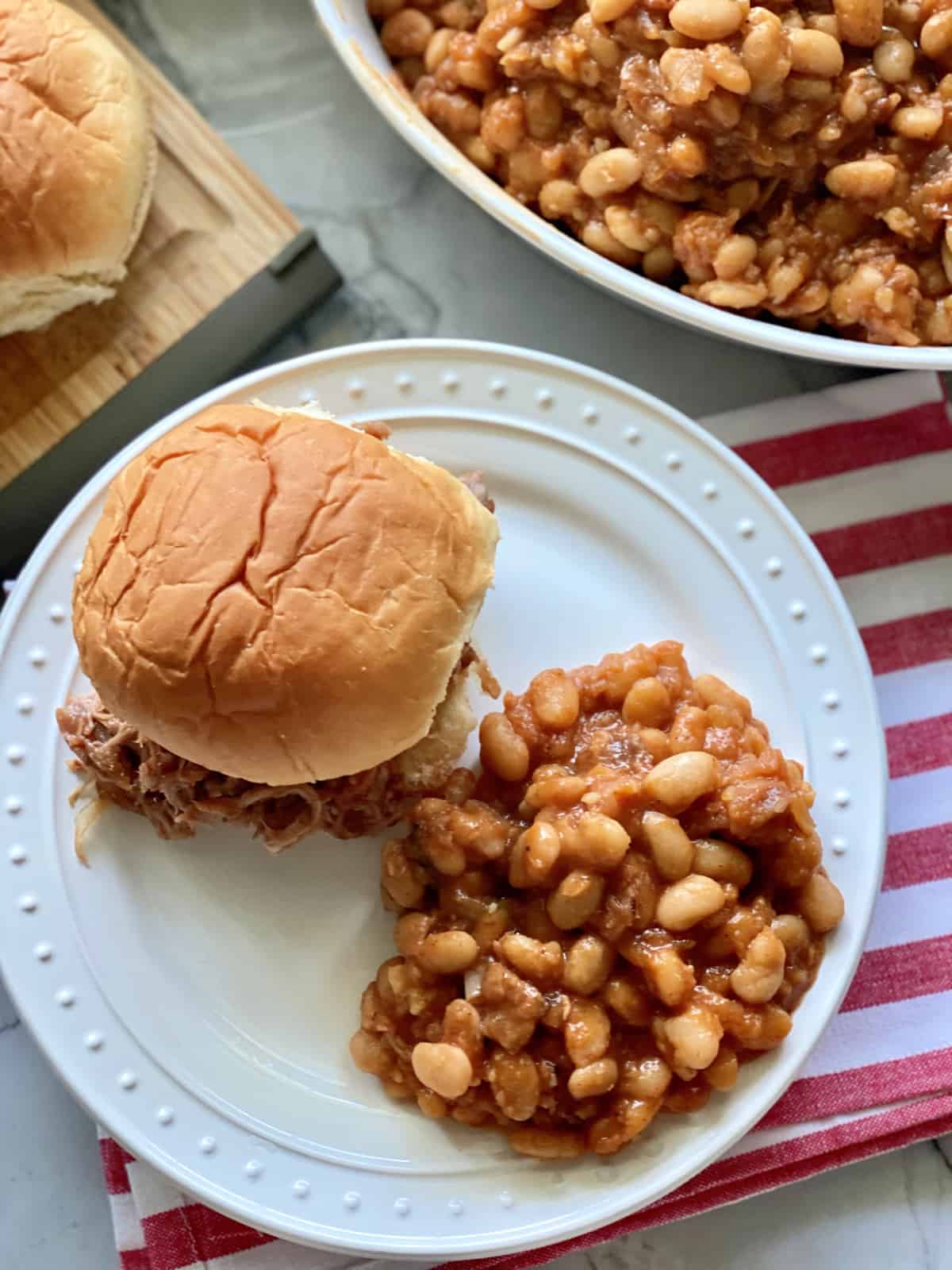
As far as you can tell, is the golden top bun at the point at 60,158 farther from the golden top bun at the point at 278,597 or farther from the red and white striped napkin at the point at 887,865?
the red and white striped napkin at the point at 887,865

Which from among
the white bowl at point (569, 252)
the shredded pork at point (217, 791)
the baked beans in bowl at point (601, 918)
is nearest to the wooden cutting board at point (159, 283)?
the white bowl at point (569, 252)

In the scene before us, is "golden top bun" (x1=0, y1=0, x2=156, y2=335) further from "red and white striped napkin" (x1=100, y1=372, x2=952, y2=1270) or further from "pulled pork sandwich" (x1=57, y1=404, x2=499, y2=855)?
"red and white striped napkin" (x1=100, y1=372, x2=952, y2=1270)

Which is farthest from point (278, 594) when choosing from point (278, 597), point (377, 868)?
point (377, 868)

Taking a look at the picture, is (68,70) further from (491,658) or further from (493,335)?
(491,658)

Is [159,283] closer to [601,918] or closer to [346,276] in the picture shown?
[346,276]

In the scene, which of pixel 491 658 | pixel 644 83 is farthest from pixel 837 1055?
pixel 644 83

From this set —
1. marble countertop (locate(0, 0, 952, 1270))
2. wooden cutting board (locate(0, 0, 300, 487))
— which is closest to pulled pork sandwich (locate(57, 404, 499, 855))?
wooden cutting board (locate(0, 0, 300, 487))
